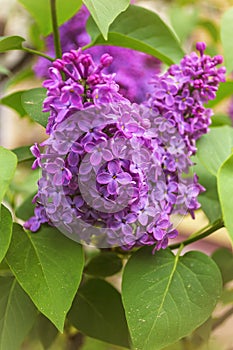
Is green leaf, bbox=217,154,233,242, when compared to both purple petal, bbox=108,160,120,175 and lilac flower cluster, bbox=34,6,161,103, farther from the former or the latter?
lilac flower cluster, bbox=34,6,161,103

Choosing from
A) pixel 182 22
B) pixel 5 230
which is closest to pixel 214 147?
pixel 5 230

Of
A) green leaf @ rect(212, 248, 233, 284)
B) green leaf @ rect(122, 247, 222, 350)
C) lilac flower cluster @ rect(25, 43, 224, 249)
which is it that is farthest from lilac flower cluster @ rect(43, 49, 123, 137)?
green leaf @ rect(212, 248, 233, 284)

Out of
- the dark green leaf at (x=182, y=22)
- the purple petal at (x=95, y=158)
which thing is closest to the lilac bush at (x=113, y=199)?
the purple petal at (x=95, y=158)

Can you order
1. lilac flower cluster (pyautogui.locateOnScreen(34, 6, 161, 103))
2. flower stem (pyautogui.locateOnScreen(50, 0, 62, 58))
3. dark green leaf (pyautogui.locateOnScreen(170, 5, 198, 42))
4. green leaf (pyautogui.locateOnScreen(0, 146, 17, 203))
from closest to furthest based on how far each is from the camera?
green leaf (pyautogui.locateOnScreen(0, 146, 17, 203)), flower stem (pyautogui.locateOnScreen(50, 0, 62, 58)), lilac flower cluster (pyautogui.locateOnScreen(34, 6, 161, 103)), dark green leaf (pyautogui.locateOnScreen(170, 5, 198, 42))

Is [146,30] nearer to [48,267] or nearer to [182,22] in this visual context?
[48,267]

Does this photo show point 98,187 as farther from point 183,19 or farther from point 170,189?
point 183,19

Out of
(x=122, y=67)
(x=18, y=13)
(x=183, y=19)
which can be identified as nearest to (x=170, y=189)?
(x=122, y=67)
